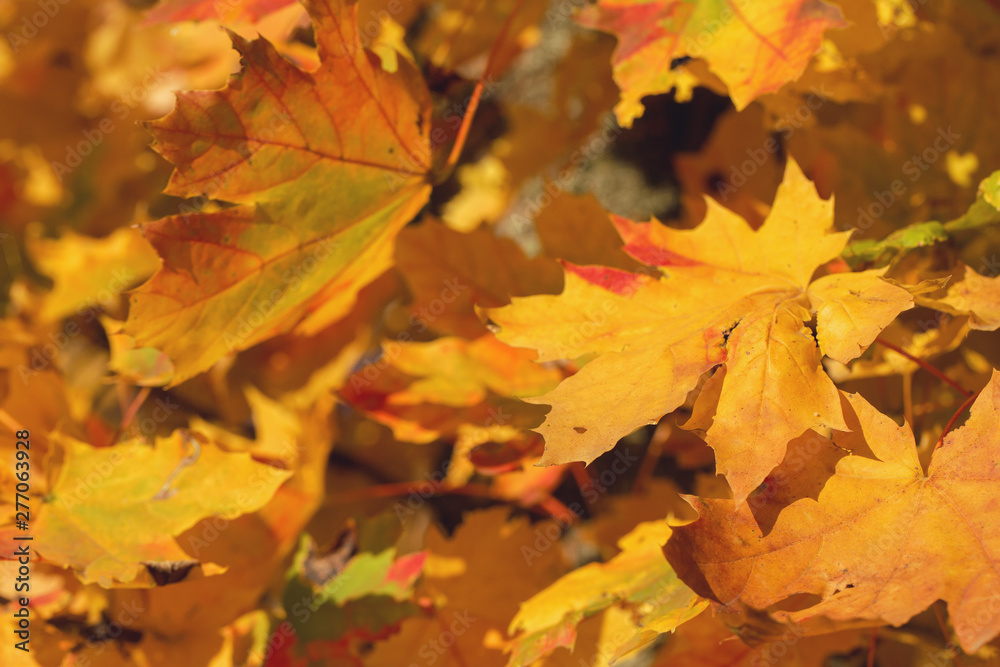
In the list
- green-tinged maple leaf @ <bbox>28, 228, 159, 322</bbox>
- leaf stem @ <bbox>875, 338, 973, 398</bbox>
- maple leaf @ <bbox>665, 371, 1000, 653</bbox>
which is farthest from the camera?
green-tinged maple leaf @ <bbox>28, 228, 159, 322</bbox>

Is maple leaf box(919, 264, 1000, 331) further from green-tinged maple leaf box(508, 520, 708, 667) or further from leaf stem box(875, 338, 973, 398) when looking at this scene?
green-tinged maple leaf box(508, 520, 708, 667)

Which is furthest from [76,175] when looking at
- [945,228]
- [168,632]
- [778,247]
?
[945,228]

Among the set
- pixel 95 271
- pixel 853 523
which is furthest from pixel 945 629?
pixel 95 271

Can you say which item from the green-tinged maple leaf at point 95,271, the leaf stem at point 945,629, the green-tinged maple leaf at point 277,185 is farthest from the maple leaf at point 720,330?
the green-tinged maple leaf at point 95,271

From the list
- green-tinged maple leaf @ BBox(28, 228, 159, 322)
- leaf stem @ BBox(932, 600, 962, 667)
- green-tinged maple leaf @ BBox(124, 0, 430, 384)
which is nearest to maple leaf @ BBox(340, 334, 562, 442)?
green-tinged maple leaf @ BBox(124, 0, 430, 384)

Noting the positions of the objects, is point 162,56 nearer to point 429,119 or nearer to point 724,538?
point 429,119

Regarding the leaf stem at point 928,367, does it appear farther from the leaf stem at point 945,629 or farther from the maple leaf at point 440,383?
the maple leaf at point 440,383
